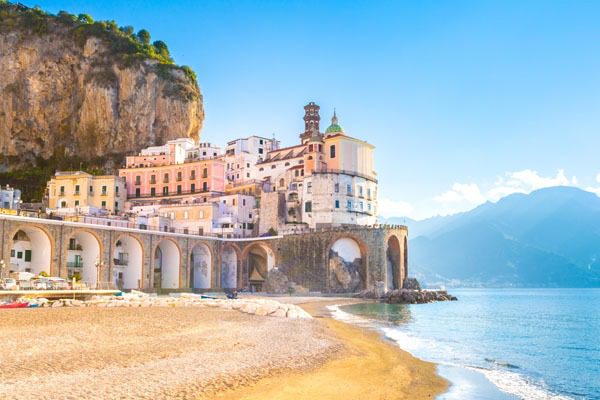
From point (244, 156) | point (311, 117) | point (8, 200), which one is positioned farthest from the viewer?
point (311, 117)

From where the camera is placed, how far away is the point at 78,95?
10100 centimetres

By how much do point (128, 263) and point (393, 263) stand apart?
114ft

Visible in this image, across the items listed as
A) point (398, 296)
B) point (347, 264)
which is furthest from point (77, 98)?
point (398, 296)

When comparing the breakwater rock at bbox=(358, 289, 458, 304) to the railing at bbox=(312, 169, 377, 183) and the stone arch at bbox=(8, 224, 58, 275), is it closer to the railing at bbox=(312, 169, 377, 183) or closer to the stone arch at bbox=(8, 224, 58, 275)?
the railing at bbox=(312, 169, 377, 183)

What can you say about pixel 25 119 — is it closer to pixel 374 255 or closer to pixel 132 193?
pixel 132 193

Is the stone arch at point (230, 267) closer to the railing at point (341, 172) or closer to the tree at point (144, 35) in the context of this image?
the railing at point (341, 172)

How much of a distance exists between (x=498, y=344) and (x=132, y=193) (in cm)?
6921

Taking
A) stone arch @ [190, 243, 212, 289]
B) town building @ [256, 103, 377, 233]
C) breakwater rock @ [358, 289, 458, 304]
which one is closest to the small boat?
stone arch @ [190, 243, 212, 289]

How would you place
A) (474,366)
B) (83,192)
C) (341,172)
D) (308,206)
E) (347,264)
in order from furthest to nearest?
(83,192) → (308,206) → (341,172) → (347,264) → (474,366)

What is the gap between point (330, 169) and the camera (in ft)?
259

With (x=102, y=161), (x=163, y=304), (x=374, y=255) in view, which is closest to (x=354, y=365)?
(x=163, y=304)

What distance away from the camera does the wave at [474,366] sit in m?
19.5

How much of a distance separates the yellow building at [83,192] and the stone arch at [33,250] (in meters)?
25.9

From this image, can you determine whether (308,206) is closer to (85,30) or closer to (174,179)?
(174,179)
